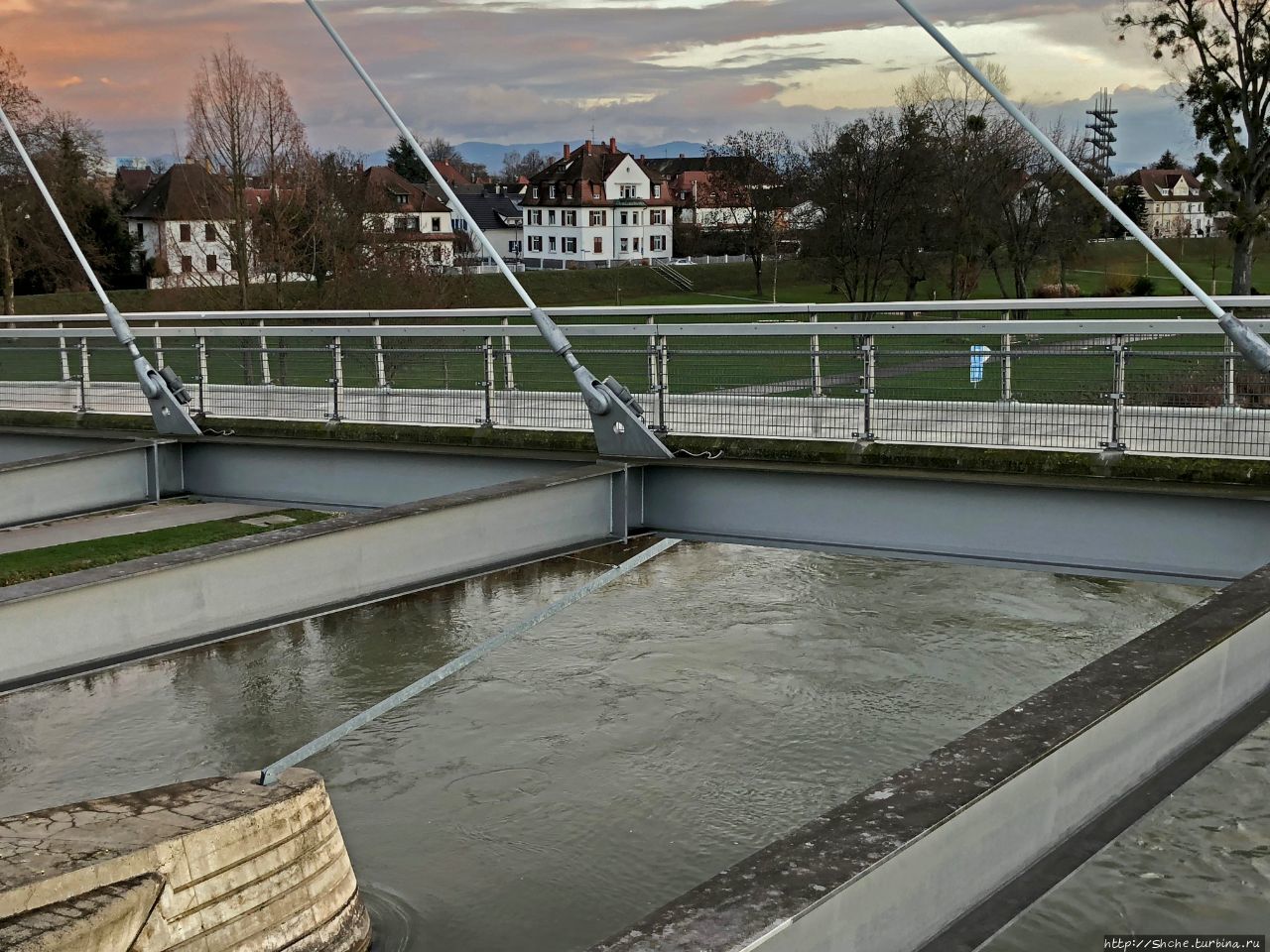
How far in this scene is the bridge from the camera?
5754mm

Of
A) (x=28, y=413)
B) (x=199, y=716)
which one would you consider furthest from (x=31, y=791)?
(x=28, y=413)

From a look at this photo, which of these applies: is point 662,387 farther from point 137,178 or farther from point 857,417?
point 137,178

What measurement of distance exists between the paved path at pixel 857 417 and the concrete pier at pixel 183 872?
25.3 feet

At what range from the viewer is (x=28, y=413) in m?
22.2

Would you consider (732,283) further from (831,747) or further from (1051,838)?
(1051,838)

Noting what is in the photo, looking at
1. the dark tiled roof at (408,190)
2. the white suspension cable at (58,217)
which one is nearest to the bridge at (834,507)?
the white suspension cable at (58,217)

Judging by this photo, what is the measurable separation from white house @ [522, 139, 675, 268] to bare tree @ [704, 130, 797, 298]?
23.5 metres

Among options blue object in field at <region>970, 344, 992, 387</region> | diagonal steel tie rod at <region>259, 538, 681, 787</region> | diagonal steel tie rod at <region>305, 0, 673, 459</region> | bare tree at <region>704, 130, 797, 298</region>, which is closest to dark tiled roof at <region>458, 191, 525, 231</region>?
bare tree at <region>704, 130, 797, 298</region>

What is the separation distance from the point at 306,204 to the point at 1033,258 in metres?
31.3

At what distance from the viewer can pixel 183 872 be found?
21.0 feet

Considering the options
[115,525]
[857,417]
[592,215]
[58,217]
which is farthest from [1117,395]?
[592,215]

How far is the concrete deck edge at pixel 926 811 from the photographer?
4.71 m

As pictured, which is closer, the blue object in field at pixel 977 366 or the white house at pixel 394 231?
the blue object in field at pixel 977 366

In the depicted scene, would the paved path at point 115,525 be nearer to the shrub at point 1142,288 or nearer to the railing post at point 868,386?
the railing post at point 868,386
